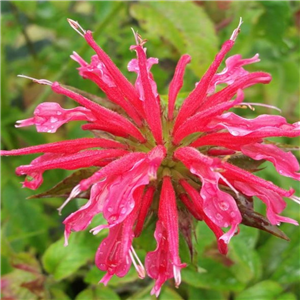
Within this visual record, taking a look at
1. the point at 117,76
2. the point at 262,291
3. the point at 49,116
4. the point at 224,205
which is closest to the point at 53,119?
the point at 49,116

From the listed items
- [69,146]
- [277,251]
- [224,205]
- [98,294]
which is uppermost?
[69,146]

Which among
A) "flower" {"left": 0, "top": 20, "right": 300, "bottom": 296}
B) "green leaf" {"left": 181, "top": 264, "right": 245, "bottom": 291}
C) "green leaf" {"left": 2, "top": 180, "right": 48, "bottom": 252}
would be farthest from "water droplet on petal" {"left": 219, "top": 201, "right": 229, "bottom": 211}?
"green leaf" {"left": 2, "top": 180, "right": 48, "bottom": 252}

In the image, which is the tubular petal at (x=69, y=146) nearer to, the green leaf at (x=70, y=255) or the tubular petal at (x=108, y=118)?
the tubular petal at (x=108, y=118)

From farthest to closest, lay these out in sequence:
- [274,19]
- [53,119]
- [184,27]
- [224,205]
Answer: [274,19]
[184,27]
[53,119]
[224,205]

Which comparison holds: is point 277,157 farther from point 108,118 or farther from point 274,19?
point 274,19

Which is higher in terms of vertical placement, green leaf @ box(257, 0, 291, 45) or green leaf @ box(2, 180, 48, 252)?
green leaf @ box(257, 0, 291, 45)

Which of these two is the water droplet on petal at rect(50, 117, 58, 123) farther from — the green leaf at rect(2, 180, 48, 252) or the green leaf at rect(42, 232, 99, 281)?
the green leaf at rect(2, 180, 48, 252)

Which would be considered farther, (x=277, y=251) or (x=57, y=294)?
(x=277, y=251)
